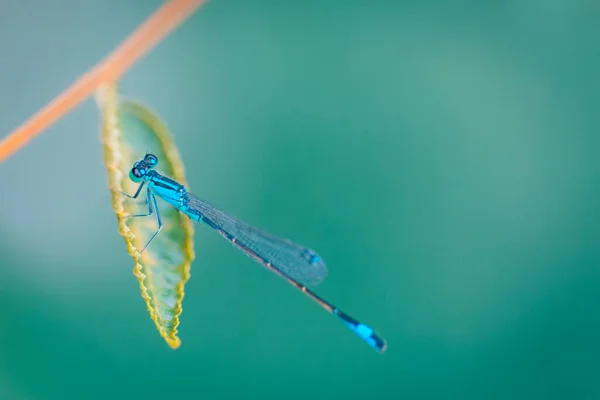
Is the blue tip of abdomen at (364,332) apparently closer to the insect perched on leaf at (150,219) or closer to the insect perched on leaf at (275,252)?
the insect perched on leaf at (275,252)

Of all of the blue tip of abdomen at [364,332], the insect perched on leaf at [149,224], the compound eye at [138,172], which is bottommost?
the insect perched on leaf at [149,224]

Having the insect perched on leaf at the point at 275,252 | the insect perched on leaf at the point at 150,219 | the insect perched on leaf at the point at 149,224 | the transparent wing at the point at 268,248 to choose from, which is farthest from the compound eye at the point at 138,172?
the insect perched on leaf at the point at 149,224

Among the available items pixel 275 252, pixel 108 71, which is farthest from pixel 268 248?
pixel 108 71

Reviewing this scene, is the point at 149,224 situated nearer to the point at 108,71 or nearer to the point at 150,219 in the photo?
the point at 150,219

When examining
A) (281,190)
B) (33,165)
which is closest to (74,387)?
(33,165)

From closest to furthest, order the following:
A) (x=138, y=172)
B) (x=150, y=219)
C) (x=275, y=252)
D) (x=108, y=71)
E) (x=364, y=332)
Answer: (x=108, y=71), (x=150, y=219), (x=138, y=172), (x=364, y=332), (x=275, y=252)
